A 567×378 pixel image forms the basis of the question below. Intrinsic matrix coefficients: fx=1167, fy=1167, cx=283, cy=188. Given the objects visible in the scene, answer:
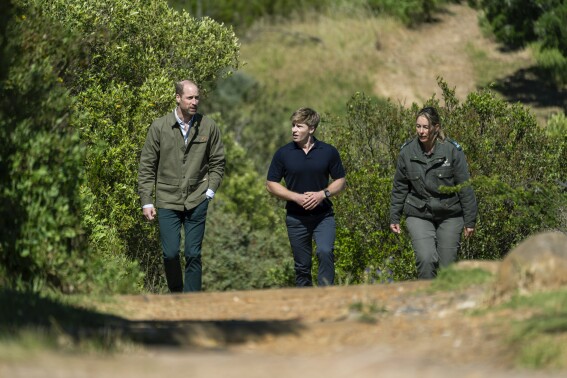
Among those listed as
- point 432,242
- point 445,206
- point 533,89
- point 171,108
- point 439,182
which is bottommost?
point 432,242

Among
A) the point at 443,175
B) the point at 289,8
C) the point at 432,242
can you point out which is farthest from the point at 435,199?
the point at 289,8

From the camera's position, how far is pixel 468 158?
16016 millimetres

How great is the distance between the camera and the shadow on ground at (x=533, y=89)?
1496 inches

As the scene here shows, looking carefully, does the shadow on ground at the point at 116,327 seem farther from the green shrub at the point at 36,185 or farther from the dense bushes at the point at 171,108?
the dense bushes at the point at 171,108

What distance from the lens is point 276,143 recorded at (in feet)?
124

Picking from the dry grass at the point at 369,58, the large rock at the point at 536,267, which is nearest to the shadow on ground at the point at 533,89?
the dry grass at the point at 369,58

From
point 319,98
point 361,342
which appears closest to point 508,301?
point 361,342

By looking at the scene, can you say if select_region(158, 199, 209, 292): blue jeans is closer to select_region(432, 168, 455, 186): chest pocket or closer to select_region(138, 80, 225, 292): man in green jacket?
select_region(138, 80, 225, 292): man in green jacket

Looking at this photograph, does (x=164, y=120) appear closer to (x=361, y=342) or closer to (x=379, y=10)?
(x=361, y=342)

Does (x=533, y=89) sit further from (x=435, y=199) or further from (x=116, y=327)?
(x=116, y=327)

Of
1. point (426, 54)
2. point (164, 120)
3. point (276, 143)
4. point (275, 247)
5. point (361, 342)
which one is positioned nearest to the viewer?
point (361, 342)

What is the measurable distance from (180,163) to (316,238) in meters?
1.47

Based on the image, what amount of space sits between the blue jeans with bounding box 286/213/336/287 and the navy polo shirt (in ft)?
0.25

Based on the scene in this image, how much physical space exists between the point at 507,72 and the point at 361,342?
35969mm
